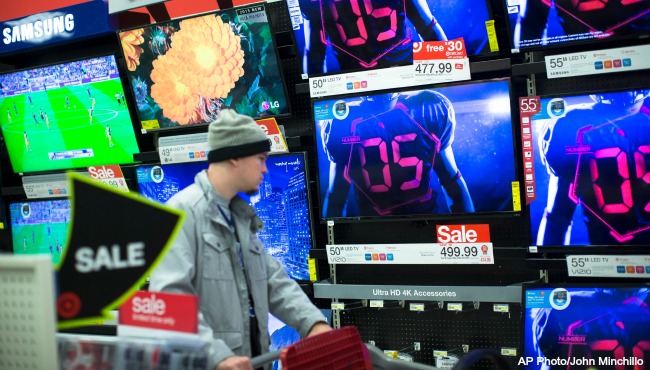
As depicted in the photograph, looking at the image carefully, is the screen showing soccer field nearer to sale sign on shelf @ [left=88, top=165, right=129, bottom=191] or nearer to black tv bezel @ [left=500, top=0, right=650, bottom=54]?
sale sign on shelf @ [left=88, top=165, right=129, bottom=191]

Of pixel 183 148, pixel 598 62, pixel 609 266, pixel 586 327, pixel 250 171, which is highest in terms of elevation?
pixel 598 62

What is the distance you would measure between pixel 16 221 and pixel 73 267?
4934mm

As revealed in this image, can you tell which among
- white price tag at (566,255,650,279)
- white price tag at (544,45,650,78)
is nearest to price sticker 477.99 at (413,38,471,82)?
white price tag at (544,45,650,78)

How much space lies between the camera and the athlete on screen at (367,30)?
14.6ft

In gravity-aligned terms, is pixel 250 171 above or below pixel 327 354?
above

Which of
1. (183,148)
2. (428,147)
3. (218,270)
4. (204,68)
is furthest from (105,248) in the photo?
(183,148)

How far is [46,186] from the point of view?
6.21 meters

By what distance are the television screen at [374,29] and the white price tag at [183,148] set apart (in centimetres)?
96

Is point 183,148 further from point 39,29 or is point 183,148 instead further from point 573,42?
point 573,42

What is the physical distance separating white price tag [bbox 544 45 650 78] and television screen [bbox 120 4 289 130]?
167cm

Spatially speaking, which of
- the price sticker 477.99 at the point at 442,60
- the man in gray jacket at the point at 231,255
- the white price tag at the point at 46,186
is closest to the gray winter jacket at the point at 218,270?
the man in gray jacket at the point at 231,255

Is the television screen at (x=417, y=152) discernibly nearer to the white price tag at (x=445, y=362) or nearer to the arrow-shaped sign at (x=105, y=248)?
the white price tag at (x=445, y=362)

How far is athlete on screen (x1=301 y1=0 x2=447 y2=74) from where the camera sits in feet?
14.6

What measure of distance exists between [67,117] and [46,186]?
631mm
